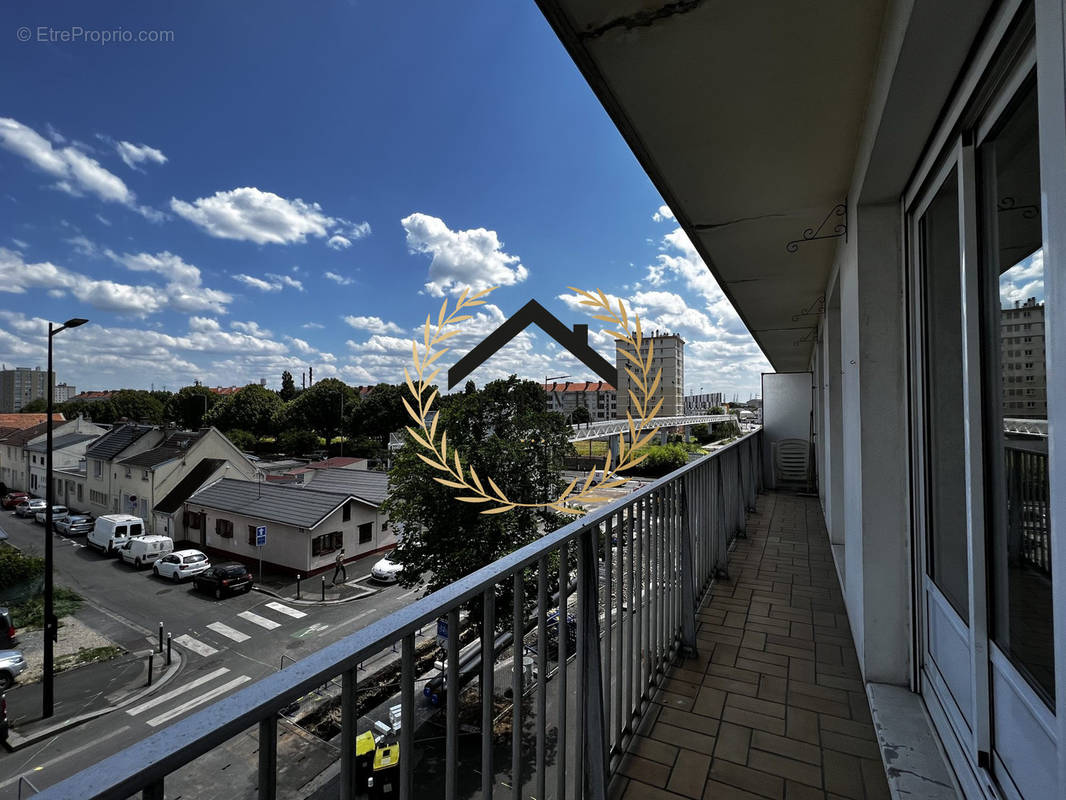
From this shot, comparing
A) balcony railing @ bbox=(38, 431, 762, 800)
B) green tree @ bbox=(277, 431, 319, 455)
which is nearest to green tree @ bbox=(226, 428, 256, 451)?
green tree @ bbox=(277, 431, 319, 455)

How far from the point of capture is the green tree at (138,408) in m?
45.3

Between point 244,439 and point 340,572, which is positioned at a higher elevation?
point 244,439

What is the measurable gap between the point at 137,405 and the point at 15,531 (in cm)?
2724

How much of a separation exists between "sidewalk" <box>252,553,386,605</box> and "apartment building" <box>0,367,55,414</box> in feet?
224

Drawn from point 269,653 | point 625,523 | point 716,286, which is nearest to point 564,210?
point 716,286

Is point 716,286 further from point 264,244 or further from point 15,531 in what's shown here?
point 15,531

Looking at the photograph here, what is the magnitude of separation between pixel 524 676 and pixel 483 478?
6.94 m

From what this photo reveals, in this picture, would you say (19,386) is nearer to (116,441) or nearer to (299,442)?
(299,442)

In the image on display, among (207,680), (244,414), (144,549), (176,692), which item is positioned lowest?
(176,692)

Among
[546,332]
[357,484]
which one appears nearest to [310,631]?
[357,484]

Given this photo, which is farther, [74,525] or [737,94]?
[74,525]

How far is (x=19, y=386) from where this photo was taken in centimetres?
6231

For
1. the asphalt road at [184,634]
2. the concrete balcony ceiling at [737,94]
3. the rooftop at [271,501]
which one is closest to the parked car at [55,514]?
the asphalt road at [184,634]

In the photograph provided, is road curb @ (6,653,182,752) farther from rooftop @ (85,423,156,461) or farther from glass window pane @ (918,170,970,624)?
rooftop @ (85,423,156,461)
